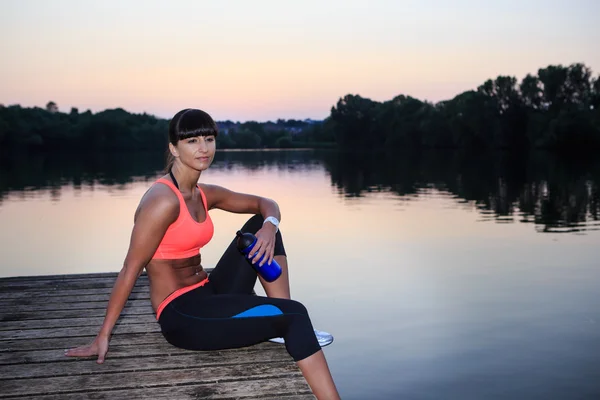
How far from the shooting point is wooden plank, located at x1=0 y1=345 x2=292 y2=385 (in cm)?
375

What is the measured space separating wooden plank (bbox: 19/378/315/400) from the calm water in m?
2.84

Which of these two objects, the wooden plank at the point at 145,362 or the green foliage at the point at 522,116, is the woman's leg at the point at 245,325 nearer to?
the wooden plank at the point at 145,362

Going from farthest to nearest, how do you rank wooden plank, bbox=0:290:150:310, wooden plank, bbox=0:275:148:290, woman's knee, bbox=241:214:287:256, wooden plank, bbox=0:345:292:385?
wooden plank, bbox=0:275:148:290 → wooden plank, bbox=0:290:150:310 → woman's knee, bbox=241:214:287:256 → wooden plank, bbox=0:345:292:385

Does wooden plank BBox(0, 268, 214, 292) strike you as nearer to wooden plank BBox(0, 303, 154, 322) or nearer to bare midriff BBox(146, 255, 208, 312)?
wooden plank BBox(0, 303, 154, 322)

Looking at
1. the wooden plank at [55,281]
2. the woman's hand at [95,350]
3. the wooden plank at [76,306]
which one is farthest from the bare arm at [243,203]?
the wooden plank at [55,281]

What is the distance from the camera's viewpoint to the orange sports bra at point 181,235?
3633mm

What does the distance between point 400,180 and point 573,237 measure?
21804mm

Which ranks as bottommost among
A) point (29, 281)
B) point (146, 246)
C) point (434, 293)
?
point (434, 293)

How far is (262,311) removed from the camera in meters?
3.47

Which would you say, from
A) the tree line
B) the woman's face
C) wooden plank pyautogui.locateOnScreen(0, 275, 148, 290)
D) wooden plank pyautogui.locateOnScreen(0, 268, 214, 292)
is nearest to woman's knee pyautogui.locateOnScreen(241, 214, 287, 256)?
the woman's face

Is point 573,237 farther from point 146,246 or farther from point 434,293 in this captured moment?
point 146,246

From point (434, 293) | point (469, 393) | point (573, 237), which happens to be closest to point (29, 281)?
point (469, 393)

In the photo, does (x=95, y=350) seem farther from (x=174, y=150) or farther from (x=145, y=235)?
(x=174, y=150)

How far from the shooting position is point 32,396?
3.39m
